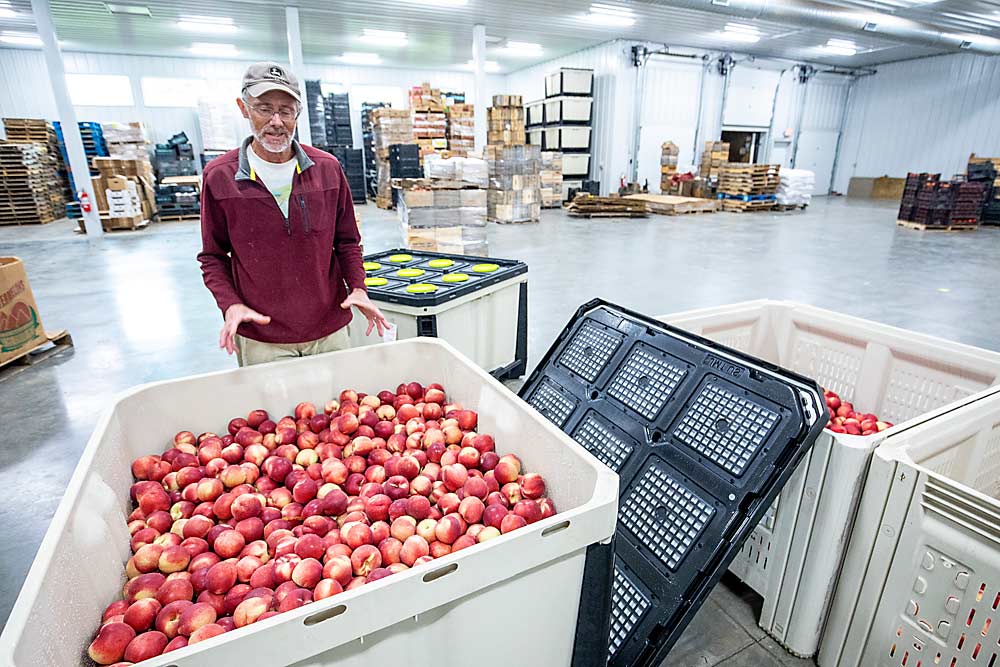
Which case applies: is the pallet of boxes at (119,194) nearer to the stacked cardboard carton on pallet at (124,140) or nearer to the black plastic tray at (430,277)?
the stacked cardboard carton on pallet at (124,140)

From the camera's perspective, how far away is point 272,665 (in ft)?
2.29

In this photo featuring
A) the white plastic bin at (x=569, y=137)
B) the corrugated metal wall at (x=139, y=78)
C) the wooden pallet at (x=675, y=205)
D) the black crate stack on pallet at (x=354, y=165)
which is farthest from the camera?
the black crate stack on pallet at (x=354, y=165)

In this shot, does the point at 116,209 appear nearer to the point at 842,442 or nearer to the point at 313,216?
the point at 313,216

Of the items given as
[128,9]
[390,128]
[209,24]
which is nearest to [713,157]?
[390,128]

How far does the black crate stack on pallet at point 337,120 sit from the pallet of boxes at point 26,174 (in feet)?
20.5

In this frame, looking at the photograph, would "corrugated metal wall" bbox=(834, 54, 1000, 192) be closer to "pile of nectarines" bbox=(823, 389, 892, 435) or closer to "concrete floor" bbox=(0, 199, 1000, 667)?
"concrete floor" bbox=(0, 199, 1000, 667)

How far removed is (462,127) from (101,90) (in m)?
10.8

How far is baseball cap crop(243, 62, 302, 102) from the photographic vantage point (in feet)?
5.08

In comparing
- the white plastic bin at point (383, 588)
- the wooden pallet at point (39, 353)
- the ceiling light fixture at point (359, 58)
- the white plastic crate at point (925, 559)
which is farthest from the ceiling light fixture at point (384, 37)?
the white plastic crate at point (925, 559)

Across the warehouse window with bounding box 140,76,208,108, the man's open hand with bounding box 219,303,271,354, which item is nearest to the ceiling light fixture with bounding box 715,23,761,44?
the man's open hand with bounding box 219,303,271,354

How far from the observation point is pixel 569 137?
13.7 metres

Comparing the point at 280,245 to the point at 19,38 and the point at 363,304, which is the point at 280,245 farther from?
the point at 19,38

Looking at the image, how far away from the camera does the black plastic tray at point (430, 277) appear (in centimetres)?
265

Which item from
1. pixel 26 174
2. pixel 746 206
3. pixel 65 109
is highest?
pixel 65 109
